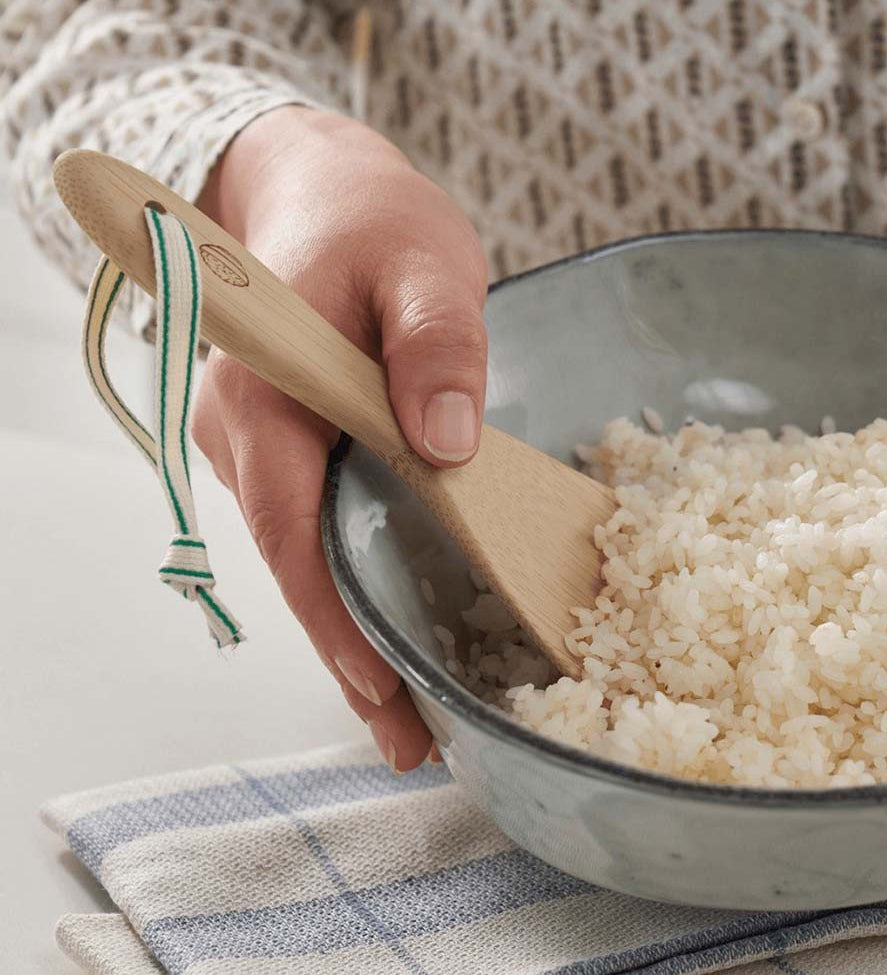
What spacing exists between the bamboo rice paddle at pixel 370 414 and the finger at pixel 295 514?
5 centimetres

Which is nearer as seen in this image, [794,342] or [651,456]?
[651,456]

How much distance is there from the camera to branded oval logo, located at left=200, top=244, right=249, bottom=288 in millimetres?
753

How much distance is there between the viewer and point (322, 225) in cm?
95

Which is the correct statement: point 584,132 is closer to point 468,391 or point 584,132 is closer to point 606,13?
point 606,13

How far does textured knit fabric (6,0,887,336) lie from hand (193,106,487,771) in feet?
1.27

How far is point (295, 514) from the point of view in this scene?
33.8 inches

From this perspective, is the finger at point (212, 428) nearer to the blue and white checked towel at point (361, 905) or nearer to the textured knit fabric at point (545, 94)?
the blue and white checked towel at point (361, 905)

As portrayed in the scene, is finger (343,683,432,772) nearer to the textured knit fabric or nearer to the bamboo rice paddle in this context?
the bamboo rice paddle

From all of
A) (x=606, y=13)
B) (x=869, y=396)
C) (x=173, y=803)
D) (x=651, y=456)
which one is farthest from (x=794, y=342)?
(x=173, y=803)

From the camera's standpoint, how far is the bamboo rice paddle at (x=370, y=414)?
2.32 ft

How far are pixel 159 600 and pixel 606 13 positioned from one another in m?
0.87

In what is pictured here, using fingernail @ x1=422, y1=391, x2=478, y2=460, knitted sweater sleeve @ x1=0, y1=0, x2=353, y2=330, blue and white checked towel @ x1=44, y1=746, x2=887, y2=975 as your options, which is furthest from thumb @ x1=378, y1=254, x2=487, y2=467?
knitted sweater sleeve @ x1=0, y1=0, x2=353, y2=330

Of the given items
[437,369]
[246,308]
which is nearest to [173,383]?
[246,308]

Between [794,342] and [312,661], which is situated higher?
[794,342]
